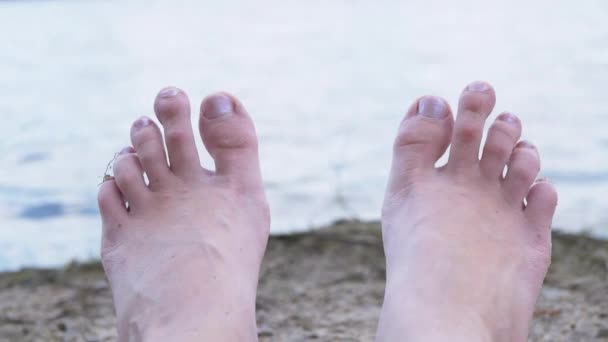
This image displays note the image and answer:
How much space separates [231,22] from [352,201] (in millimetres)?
2806

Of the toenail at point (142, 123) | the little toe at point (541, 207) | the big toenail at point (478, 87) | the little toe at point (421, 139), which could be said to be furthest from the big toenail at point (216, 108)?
the little toe at point (541, 207)

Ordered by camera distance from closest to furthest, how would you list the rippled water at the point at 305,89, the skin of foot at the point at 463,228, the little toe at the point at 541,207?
the skin of foot at the point at 463,228 < the little toe at the point at 541,207 < the rippled water at the point at 305,89

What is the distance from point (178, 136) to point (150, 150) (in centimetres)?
5

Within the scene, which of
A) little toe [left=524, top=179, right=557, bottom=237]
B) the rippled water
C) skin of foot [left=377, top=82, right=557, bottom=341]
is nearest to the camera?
skin of foot [left=377, top=82, right=557, bottom=341]

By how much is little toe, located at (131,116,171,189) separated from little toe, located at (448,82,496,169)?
1.59ft

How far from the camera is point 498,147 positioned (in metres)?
1.11

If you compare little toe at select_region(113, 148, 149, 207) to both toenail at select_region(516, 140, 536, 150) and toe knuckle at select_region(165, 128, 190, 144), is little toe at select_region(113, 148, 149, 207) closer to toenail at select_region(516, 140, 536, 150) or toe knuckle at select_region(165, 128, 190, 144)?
toe knuckle at select_region(165, 128, 190, 144)

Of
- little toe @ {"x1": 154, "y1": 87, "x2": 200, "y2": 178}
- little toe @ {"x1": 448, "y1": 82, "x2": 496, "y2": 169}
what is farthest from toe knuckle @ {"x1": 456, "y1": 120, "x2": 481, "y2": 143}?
little toe @ {"x1": 154, "y1": 87, "x2": 200, "y2": 178}

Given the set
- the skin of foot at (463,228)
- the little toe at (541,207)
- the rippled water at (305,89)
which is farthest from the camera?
the rippled water at (305,89)

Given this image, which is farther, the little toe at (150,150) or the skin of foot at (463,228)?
the little toe at (150,150)

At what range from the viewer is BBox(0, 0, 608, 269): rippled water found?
5.40ft

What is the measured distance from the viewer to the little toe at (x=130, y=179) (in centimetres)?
111

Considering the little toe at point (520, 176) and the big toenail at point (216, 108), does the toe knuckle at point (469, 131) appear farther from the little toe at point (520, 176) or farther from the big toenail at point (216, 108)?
the big toenail at point (216, 108)

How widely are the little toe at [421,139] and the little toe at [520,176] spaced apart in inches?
4.6
